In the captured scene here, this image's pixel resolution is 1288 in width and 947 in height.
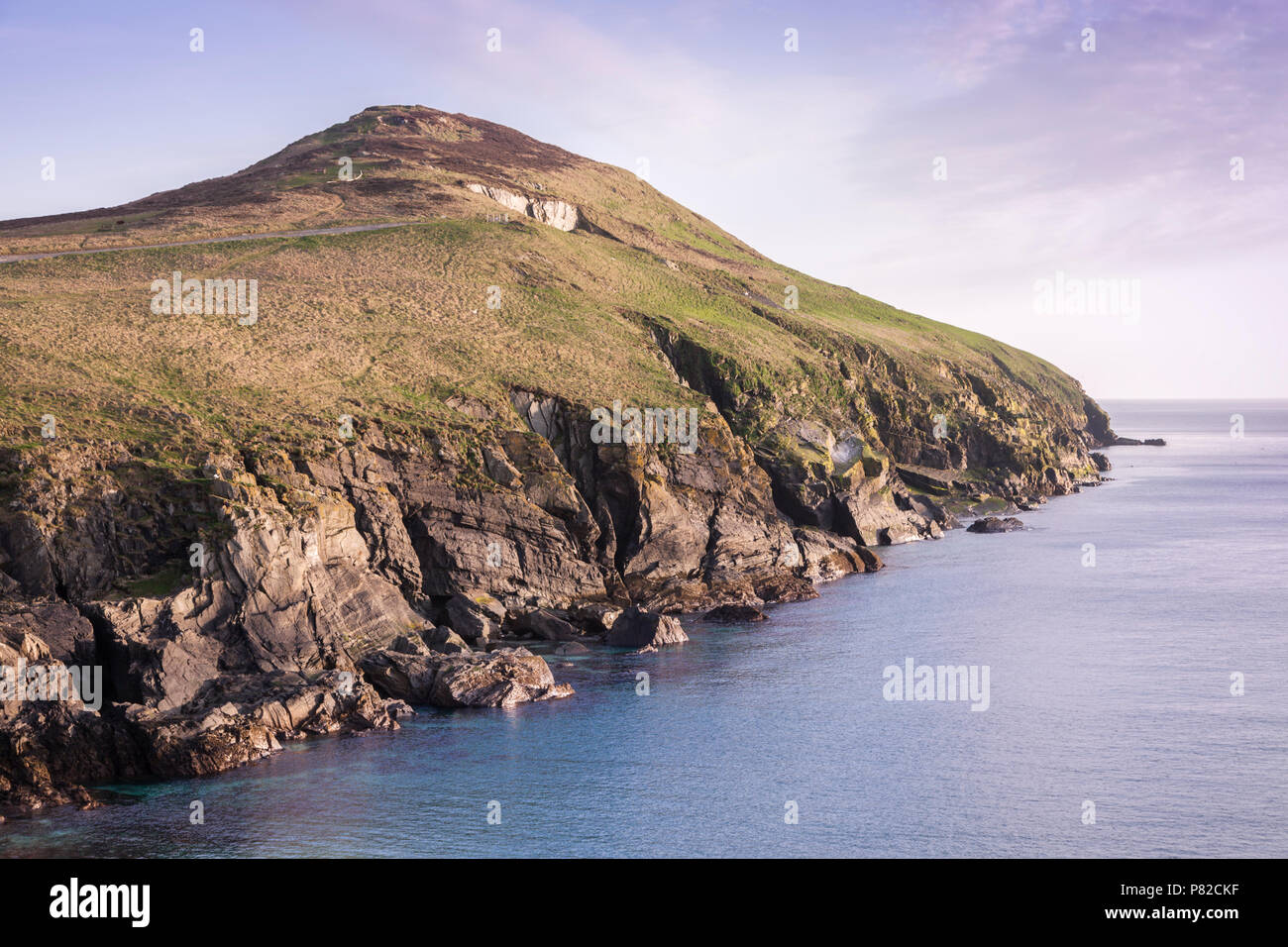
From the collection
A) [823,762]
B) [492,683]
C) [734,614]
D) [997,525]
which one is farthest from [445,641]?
[997,525]

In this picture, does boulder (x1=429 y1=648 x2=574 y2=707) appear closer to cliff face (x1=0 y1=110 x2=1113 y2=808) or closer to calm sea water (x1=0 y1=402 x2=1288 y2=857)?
cliff face (x1=0 y1=110 x2=1113 y2=808)

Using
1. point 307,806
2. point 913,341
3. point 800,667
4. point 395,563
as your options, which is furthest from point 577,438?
point 913,341

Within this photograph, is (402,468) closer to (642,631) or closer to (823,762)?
(642,631)

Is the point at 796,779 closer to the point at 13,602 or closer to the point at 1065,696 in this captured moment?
the point at 1065,696

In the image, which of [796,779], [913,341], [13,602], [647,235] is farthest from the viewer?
[913,341]

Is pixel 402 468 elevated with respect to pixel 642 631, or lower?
elevated

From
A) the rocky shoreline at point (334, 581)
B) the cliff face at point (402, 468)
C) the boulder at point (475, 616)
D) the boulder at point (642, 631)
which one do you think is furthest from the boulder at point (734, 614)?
the boulder at point (475, 616)
